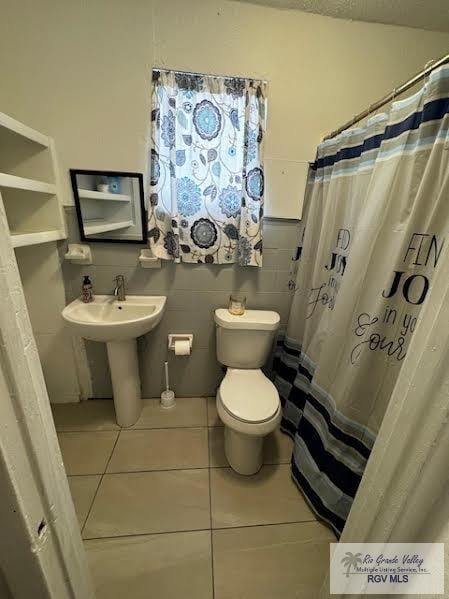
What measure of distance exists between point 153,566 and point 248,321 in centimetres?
116

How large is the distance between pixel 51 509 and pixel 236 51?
1.91m

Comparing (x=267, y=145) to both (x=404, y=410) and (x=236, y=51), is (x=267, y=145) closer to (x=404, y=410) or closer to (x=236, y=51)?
(x=236, y=51)

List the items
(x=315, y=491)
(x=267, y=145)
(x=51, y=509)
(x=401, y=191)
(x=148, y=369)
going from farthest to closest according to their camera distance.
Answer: (x=148, y=369) → (x=267, y=145) → (x=315, y=491) → (x=401, y=191) → (x=51, y=509)

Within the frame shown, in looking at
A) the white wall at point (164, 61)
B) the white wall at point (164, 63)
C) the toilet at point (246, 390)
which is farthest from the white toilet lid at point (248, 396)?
the white wall at point (164, 61)

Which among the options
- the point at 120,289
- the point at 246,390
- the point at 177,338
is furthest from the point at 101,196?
the point at 246,390

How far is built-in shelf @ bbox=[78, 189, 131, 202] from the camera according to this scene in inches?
55.6

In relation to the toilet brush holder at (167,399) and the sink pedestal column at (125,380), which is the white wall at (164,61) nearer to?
the sink pedestal column at (125,380)

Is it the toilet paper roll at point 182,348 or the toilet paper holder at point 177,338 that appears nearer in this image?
the toilet paper roll at point 182,348

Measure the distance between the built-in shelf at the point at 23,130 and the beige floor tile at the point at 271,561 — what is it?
196 cm

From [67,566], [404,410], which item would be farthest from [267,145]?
[67,566]

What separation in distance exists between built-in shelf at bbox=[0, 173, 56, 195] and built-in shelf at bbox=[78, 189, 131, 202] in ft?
0.46

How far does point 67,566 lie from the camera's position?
52cm

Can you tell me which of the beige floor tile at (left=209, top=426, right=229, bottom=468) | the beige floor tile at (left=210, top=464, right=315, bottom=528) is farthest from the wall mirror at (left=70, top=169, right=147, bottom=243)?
the beige floor tile at (left=210, top=464, right=315, bottom=528)

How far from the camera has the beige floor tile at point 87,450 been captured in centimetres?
137
